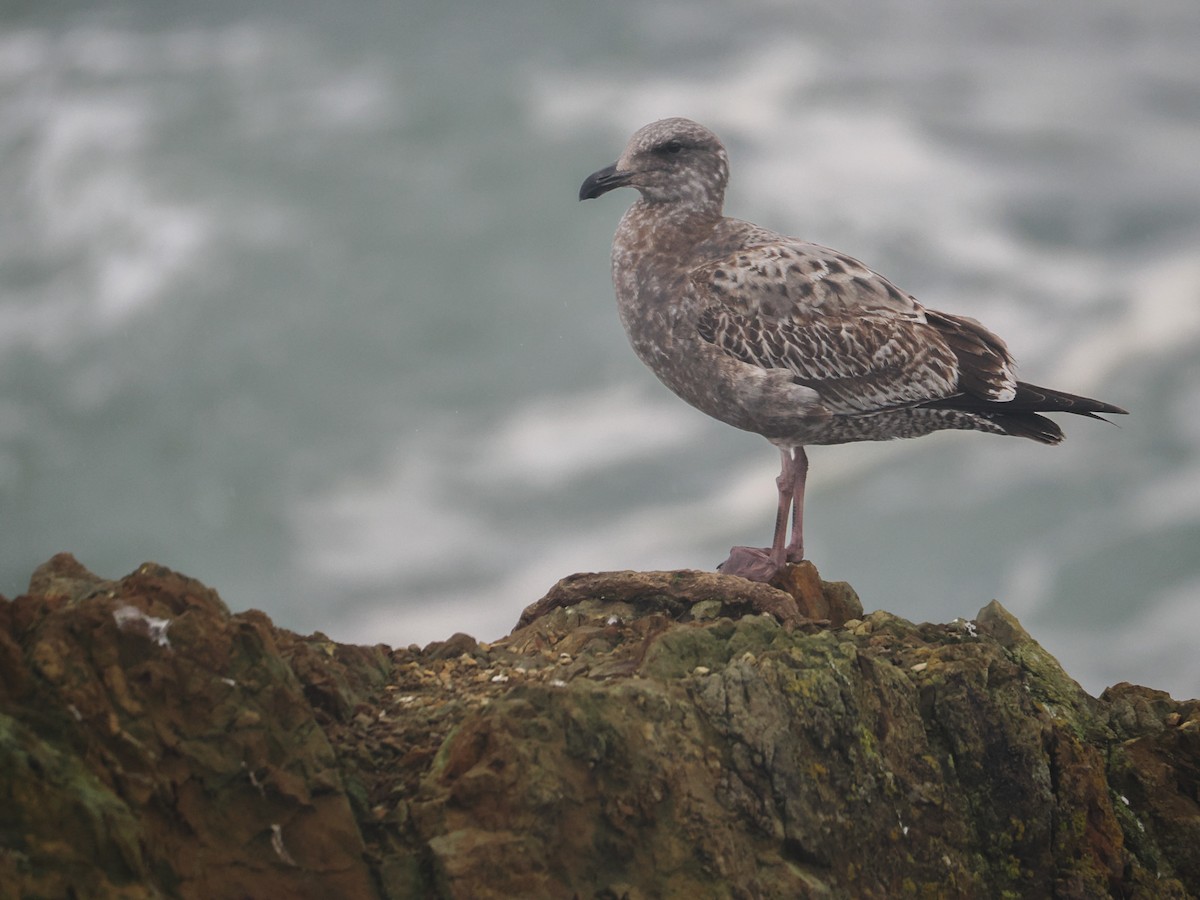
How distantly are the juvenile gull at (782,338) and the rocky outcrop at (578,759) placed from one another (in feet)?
6.65

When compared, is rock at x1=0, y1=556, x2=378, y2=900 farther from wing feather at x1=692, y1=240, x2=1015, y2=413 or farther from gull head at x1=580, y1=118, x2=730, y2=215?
gull head at x1=580, y1=118, x2=730, y2=215

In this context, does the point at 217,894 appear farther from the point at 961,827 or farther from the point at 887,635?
the point at 887,635

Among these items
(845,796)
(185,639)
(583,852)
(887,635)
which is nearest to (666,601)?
(887,635)

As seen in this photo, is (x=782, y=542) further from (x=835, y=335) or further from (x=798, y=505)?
(x=835, y=335)

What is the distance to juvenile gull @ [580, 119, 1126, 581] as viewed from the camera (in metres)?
10.1

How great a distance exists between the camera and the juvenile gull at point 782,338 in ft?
33.0

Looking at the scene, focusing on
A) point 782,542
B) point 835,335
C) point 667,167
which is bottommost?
point 782,542

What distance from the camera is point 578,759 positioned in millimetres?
5914

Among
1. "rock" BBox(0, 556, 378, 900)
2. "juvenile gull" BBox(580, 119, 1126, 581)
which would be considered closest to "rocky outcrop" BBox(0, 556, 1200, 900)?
"rock" BBox(0, 556, 378, 900)

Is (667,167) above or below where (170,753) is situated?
above

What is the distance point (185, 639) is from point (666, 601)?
3828 mm

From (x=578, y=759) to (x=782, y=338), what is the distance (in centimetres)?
521

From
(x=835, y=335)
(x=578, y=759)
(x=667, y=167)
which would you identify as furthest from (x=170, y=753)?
(x=667, y=167)

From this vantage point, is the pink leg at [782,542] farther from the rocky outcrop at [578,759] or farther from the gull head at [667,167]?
the gull head at [667,167]
